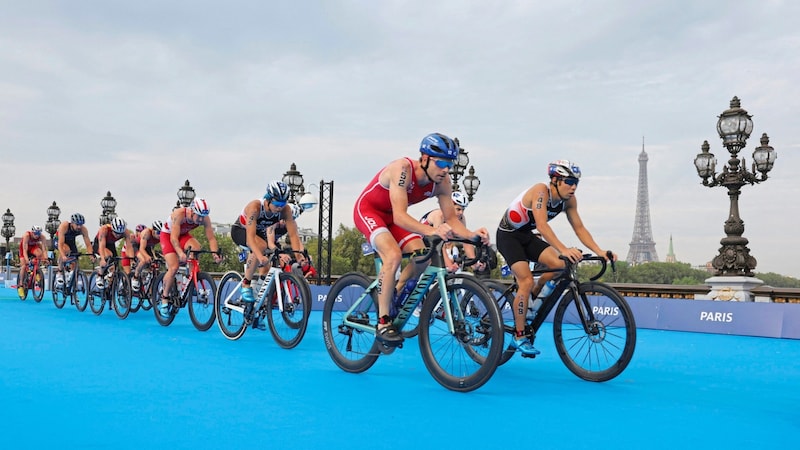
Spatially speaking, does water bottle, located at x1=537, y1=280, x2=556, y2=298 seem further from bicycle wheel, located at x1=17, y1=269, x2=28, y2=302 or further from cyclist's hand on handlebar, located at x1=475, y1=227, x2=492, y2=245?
bicycle wheel, located at x1=17, y1=269, x2=28, y2=302

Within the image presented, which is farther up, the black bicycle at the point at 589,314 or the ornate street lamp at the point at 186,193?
the ornate street lamp at the point at 186,193

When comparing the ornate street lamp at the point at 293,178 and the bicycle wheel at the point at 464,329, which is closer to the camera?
the bicycle wheel at the point at 464,329

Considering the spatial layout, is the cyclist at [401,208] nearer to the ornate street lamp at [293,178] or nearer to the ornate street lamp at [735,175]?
the ornate street lamp at [735,175]

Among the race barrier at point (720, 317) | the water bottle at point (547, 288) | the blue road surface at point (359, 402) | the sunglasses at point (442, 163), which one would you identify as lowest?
the blue road surface at point (359, 402)

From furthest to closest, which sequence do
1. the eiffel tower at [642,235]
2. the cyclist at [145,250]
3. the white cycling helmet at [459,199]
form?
the eiffel tower at [642,235] < the cyclist at [145,250] < the white cycling helmet at [459,199]

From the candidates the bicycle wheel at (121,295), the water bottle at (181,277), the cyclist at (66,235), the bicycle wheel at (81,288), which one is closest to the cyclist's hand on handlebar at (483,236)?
the water bottle at (181,277)

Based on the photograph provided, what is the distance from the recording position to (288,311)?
8.91m

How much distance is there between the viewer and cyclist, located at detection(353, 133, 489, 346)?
6008 mm

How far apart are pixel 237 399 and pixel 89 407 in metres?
0.99

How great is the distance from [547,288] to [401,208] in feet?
6.06

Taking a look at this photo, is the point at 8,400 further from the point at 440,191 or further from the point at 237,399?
the point at 440,191

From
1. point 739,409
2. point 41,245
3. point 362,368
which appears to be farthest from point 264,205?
point 41,245

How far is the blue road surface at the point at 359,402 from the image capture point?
4.26m

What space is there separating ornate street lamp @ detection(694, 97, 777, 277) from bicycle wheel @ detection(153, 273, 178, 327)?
12653 millimetres
